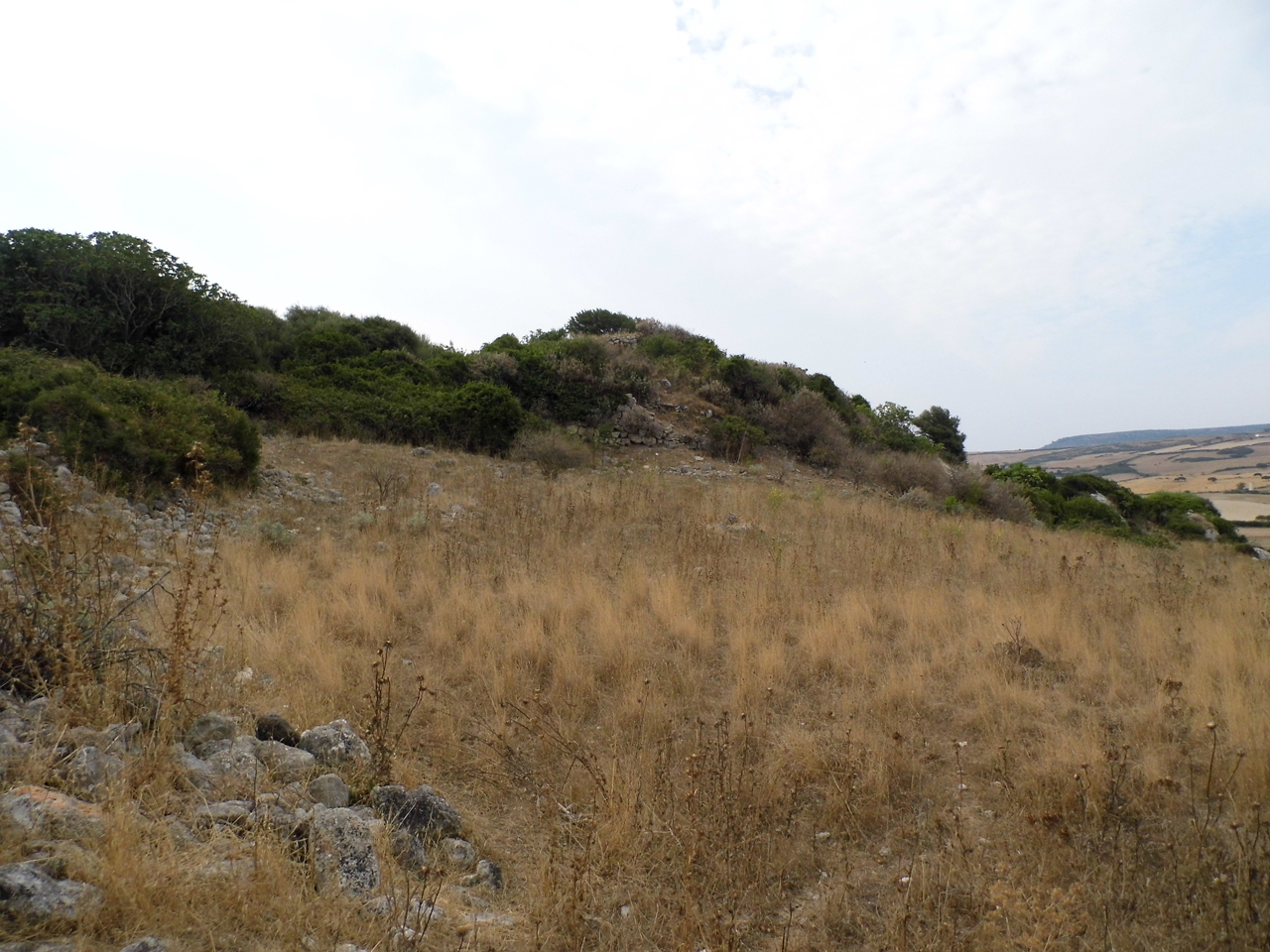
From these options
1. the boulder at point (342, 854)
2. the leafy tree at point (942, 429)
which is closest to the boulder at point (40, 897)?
the boulder at point (342, 854)

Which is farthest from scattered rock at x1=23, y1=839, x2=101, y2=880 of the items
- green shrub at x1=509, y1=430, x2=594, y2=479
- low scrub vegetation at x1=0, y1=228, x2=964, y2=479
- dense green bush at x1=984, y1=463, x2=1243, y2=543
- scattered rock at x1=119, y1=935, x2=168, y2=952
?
dense green bush at x1=984, y1=463, x2=1243, y2=543

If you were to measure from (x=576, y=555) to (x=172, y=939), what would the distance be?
511 cm

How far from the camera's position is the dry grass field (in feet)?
7.49

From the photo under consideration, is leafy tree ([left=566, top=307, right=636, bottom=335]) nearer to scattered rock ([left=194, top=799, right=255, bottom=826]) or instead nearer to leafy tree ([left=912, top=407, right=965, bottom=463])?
leafy tree ([left=912, top=407, right=965, bottom=463])

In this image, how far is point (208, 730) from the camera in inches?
117

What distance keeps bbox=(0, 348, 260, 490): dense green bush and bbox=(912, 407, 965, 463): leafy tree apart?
19.5 meters

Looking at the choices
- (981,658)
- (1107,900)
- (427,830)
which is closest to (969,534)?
(981,658)

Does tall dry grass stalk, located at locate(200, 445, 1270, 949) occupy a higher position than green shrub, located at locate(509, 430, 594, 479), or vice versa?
green shrub, located at locate(509, 430, 594, 479)

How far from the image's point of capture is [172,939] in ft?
5.95

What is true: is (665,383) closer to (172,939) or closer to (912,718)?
(912,718)

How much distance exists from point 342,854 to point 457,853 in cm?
51

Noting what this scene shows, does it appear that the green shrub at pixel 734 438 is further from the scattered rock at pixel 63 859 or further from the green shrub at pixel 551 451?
the scattered rock at pixel 63 859

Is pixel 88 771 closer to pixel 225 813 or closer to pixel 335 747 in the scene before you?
pixel 225 813

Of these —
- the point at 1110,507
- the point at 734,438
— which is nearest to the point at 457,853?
the point at 734,438
